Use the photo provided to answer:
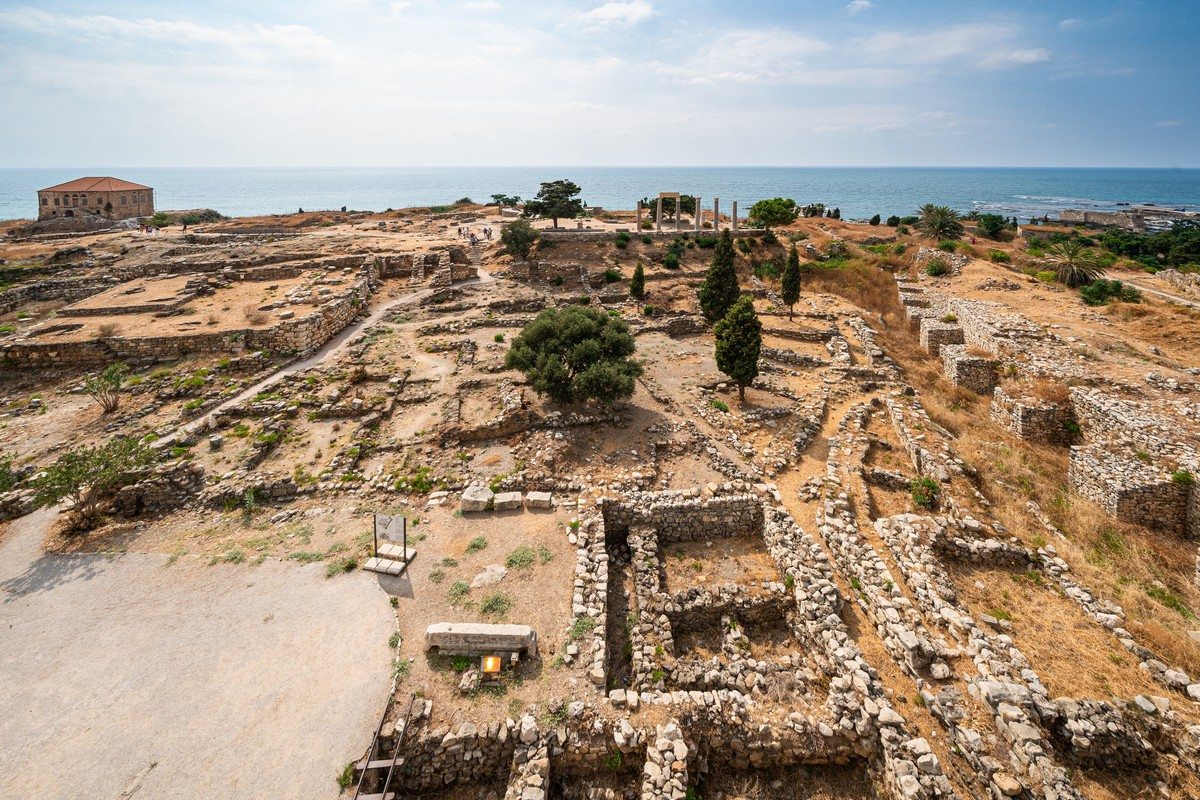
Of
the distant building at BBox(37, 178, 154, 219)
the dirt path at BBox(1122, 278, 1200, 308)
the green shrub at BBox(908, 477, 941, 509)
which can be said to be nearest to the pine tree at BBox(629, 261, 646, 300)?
the green shrub at BBox(908, 477, 941, 509)

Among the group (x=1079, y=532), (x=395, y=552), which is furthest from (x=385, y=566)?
(x=1079, y=532)

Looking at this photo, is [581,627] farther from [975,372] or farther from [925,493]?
[975,372]

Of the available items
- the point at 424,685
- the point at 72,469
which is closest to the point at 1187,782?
the point at 424,685

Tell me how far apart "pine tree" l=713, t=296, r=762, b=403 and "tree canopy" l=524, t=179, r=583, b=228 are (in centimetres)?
3333

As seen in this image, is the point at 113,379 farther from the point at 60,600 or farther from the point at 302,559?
the point at 302,559

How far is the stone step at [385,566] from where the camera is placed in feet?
36.9

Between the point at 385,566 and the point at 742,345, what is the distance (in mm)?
15088

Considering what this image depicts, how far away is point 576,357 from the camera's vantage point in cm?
1862

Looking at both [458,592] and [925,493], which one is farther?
[925,493]

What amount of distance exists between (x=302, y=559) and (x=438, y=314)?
2076 centimetres

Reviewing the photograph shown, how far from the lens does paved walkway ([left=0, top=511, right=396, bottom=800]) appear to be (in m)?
7.52

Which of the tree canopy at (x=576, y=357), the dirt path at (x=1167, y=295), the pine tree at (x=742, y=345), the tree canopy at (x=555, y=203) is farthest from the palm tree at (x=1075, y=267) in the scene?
the tree canopy at (x=555, y=203)

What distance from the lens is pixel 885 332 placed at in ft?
97.5

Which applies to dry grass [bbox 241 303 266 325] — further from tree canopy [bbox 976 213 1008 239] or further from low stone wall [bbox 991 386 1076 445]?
tree canopy [bbox 976 213 1008 239]
